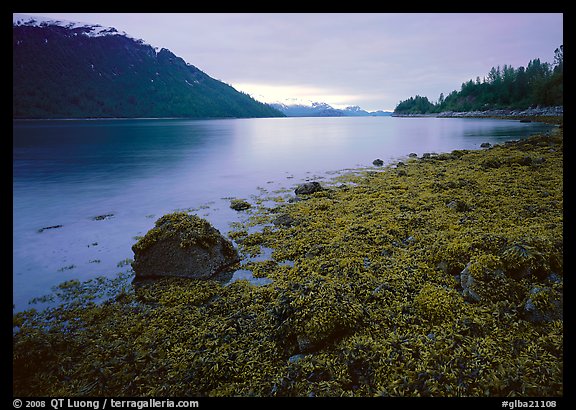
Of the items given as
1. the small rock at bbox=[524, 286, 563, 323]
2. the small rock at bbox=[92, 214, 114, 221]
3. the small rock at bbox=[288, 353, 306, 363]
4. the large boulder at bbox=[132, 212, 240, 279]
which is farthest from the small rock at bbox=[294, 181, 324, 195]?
the small rock at bbox=[288, 353, 306, 363]

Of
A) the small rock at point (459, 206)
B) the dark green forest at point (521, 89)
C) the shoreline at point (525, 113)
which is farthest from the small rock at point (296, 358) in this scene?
the dark green forest at point (521, 89)

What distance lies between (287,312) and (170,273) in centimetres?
452

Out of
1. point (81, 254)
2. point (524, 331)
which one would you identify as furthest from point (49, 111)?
point (524, 331)

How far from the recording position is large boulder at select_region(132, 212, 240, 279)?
9188 mm

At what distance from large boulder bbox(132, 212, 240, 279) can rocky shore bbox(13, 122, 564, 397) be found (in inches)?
15.8

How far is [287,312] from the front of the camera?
638 centimetres

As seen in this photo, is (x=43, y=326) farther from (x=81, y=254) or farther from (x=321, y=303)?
(x=321, y=303)

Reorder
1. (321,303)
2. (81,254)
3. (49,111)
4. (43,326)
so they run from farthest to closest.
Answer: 1. (49,111)
2. (81,254)
3. (43,326)
4. (321,303)
